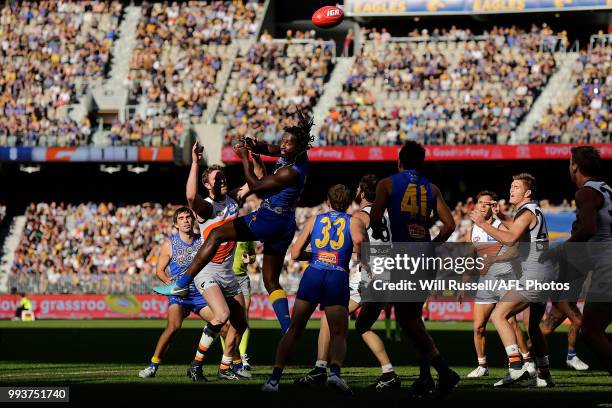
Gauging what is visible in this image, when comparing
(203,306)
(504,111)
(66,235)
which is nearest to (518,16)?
(504,111)

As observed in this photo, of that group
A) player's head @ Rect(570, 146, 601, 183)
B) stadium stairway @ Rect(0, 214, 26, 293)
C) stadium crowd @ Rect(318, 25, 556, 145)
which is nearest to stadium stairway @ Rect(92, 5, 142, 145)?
stadium stairway @ Rect(0, 214, 26, 293)

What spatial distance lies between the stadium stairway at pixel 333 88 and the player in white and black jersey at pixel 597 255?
117 ft

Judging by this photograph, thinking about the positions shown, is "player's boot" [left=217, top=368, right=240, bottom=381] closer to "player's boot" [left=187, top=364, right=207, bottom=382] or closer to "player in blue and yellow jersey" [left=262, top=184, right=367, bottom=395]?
"player's boot" [left=187, top=364, right=207, bottom=382]

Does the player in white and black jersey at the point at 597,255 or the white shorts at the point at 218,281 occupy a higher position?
the player in white and black jersey at the point at 597,255

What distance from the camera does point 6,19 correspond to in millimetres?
54469

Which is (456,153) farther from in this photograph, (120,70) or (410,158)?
(410,158)

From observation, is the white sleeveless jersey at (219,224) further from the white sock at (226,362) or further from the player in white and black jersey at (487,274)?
the player in white and black jersey at (487,274)

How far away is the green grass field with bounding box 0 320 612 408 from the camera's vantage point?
11875 millimetres

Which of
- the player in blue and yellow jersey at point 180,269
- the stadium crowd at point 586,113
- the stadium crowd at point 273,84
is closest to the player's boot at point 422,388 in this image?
the player in blue and yellow jersey at point 180,269

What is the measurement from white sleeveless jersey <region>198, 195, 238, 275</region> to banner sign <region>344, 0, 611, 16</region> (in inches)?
1450

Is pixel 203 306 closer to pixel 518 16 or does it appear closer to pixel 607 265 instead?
pixel 607 265

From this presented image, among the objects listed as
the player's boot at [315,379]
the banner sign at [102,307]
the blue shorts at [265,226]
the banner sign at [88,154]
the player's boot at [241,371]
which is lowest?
the banner sign at [102,307]

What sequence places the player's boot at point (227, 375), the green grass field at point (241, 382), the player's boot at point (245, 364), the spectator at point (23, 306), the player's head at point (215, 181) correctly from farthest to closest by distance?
the spectator at point (23, 306), the player's boot at point (245, 364), the player's head at point (215, 181), the player's boot at point (227, 375), the green grass field at point (241, 382)

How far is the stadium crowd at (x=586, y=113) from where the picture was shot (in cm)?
4247
